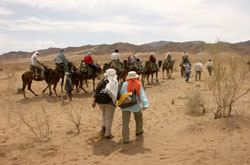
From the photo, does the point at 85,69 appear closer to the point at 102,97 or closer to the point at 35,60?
the point at 35,60

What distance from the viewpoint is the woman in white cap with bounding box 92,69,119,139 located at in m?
5.16

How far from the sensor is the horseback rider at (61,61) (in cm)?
1163

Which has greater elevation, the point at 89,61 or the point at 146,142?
the point at 89,61

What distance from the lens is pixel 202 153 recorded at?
450cm

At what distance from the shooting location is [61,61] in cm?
1169

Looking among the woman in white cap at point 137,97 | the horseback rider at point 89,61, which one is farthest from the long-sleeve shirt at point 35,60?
the woman in white cap at point 137,97

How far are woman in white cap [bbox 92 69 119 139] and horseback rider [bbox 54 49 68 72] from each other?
6804 millimetres

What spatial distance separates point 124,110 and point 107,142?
0.99 m

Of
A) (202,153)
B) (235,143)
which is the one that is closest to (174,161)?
(202,153)

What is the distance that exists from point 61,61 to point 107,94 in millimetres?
7294

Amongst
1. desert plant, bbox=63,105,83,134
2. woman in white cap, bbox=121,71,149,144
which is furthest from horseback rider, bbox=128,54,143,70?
woman in white cap, bbox=121,71,149,144

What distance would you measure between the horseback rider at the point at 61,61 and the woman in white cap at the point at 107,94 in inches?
268

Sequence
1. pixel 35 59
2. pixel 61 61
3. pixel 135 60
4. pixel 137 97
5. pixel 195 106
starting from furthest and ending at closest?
1. pixel 135 60
2. pixel 61 61
3. pixel 35 59
4. pixel 195 106
5. pixel 137 97

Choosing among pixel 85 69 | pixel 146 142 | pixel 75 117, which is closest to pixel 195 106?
pixel 146 142
